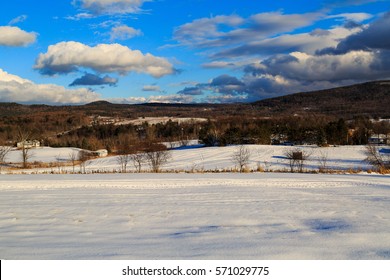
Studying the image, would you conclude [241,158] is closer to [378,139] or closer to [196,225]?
[196,225]

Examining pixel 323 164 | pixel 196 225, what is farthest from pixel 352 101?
pixel 196 225

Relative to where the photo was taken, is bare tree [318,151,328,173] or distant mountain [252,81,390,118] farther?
distant mountain [252,81,390,118]

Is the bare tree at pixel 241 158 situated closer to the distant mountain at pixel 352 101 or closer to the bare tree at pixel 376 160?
the bare tree at pixel 376 160

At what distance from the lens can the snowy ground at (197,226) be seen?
708 cm

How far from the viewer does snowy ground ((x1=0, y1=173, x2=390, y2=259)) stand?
7082mm

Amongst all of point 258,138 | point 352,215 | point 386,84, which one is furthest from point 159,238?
point 386,84

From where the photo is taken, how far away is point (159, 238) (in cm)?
830

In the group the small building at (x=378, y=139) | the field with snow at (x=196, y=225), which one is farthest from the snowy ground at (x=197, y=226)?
the small building at (x=378, y=139)

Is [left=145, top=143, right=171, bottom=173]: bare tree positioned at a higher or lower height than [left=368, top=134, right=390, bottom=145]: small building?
lower

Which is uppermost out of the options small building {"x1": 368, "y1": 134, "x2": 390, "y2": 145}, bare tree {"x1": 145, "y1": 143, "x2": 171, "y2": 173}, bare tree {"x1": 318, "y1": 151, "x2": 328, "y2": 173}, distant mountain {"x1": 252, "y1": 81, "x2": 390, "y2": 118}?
distant mountain {"x1": 252, "y1": 81, "x2": 390, "y2": 118}

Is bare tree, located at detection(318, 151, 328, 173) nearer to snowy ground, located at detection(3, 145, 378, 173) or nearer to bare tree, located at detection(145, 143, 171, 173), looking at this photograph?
snowy ground, located at detection(3, 145, 378, 173)

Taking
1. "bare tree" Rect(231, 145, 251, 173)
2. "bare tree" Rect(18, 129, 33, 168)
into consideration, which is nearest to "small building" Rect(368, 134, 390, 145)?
"bare tree" Rect(231, 145, 251, 173)

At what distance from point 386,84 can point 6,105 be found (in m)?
182

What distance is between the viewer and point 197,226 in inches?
373
